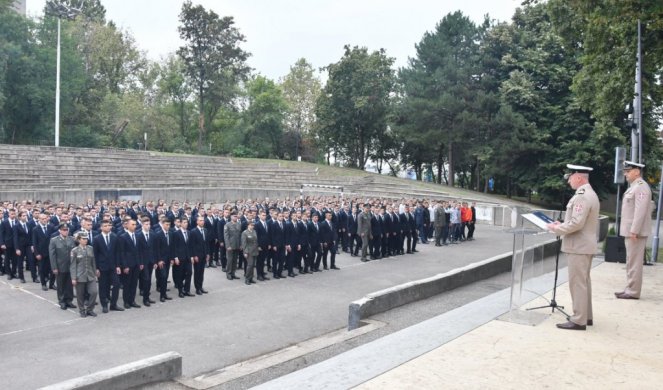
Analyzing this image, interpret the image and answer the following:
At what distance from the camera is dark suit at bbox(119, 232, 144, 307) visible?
35.0 feet

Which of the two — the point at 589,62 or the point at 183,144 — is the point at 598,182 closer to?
the point at 589,62

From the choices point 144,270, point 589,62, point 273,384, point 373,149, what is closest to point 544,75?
point 589,62

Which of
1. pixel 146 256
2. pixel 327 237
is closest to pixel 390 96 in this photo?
pixel 327 237

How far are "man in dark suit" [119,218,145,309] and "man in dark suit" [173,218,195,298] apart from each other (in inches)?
35.7

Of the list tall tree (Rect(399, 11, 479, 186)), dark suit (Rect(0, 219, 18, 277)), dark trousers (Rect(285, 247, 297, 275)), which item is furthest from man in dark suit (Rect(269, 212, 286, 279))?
tall tree (Rect(399, 11, 479, 186))

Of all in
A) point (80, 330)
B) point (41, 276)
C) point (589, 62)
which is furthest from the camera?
point (589, 62)

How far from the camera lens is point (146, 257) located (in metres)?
11.1

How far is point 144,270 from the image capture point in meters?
11.1

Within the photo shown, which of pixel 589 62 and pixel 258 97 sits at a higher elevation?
pixel 258 97

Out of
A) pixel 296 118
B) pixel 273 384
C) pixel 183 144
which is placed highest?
pixel 296 118

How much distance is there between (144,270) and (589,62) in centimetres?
2019

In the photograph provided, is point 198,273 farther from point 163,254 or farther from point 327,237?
point 327,237

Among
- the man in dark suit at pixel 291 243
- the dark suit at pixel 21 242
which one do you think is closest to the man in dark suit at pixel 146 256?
the dark suit at pixel 21 242

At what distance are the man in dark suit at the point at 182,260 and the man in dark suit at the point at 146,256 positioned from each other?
1.57 feet
